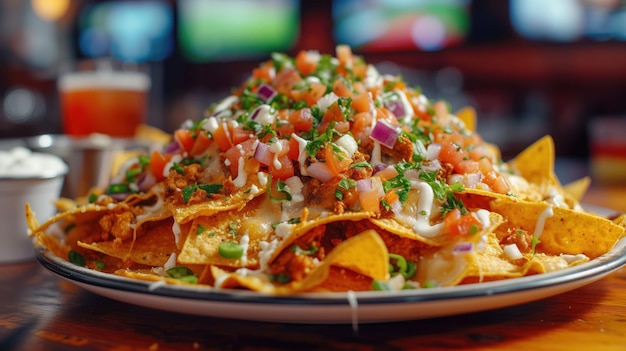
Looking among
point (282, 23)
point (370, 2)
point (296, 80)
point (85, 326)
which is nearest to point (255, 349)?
point (85, 326)

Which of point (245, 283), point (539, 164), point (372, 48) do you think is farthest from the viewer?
A: point (372, 48)

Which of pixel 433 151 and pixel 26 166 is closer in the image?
pixel 433 151

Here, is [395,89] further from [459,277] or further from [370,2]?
[370,2]

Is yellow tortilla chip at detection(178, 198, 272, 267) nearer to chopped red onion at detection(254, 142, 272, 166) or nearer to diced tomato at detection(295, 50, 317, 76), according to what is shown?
chopped red onion at detection(254, 142, 272, 166)

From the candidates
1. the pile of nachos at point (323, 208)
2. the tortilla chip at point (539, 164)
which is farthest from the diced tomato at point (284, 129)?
the tortilla chip at point (539, 164)

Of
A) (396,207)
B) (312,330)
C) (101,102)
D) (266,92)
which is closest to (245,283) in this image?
(312,330)

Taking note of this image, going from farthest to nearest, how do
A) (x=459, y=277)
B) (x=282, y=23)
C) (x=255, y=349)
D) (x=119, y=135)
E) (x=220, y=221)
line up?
1. (x=282, y=23)
2. (x=119, y=135)
3. (x=220, y=221)
4. (x=459, y=277)
5. (x=255, y=349)

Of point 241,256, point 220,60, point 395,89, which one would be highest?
point 395,89

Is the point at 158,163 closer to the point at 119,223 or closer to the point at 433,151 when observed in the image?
the point at 119,223
